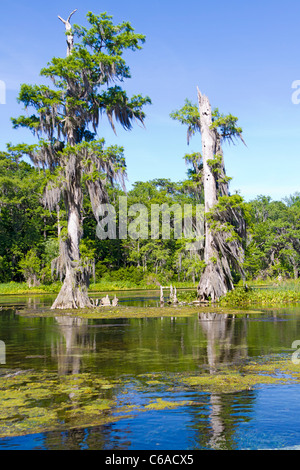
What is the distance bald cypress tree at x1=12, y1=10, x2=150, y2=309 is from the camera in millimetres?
27797

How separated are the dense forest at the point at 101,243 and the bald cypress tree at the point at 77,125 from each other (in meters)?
18.9

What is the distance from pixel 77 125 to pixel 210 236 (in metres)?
10.9

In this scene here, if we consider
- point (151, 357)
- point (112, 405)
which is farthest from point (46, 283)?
point (112, 405)

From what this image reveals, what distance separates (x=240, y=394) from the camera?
8594 mm

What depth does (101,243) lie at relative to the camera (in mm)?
69188

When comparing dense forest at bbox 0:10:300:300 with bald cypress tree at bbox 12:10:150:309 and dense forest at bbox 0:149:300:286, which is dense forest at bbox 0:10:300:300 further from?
dense forest at bbox 0:149:300:286

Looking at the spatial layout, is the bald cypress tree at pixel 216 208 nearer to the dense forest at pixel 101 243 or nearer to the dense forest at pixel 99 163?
the dense forest at pixel 99 163

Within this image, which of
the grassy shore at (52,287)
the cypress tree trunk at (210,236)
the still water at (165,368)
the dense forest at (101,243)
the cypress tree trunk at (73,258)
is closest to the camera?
the still water at (165,368)

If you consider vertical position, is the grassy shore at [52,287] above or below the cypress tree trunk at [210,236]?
below

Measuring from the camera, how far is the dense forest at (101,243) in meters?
56.9

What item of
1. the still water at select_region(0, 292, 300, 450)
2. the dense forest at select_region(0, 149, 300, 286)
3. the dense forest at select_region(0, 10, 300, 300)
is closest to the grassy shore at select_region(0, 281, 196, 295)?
the dense forest at select_region(0, 149, 300, 286)

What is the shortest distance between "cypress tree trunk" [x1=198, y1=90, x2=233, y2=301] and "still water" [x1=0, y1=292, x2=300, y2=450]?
7.37 m

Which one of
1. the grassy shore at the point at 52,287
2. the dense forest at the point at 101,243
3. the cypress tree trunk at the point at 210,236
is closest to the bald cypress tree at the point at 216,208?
the cypress tree trunk at the point at 210,236
